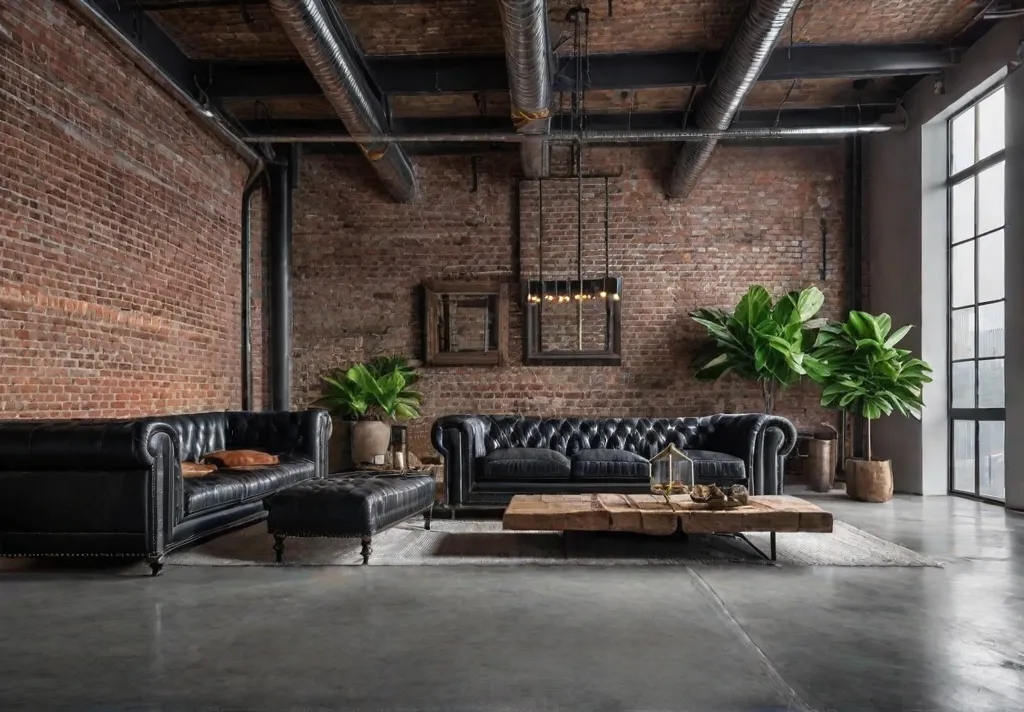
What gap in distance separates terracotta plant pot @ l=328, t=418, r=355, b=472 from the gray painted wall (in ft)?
20.1

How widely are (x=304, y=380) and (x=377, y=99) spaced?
3544mm

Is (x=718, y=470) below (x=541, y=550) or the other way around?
the other way around

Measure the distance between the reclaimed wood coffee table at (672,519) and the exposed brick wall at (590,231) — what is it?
4712mm

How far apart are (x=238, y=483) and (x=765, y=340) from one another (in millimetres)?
5584

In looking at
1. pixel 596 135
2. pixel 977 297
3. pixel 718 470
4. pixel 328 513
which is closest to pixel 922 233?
pixel 977 297

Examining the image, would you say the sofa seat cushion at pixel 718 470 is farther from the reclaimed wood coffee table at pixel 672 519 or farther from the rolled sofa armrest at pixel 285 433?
the rolled sofa armrest at pixel 285 433

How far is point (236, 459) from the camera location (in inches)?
228

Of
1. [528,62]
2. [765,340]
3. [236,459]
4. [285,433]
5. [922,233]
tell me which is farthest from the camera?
[765,340]

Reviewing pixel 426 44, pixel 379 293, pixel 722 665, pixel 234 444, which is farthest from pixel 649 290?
pixel 722 665

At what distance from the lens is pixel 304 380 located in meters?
9.48

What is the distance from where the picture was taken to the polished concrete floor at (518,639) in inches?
98.1

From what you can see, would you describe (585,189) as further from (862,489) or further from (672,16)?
(862,489)

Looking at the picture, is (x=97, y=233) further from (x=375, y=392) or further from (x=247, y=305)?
(x=375, y=392)

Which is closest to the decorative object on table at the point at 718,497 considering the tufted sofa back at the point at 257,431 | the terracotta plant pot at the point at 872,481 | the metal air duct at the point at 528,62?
the metal air duct at the point at 528,62
